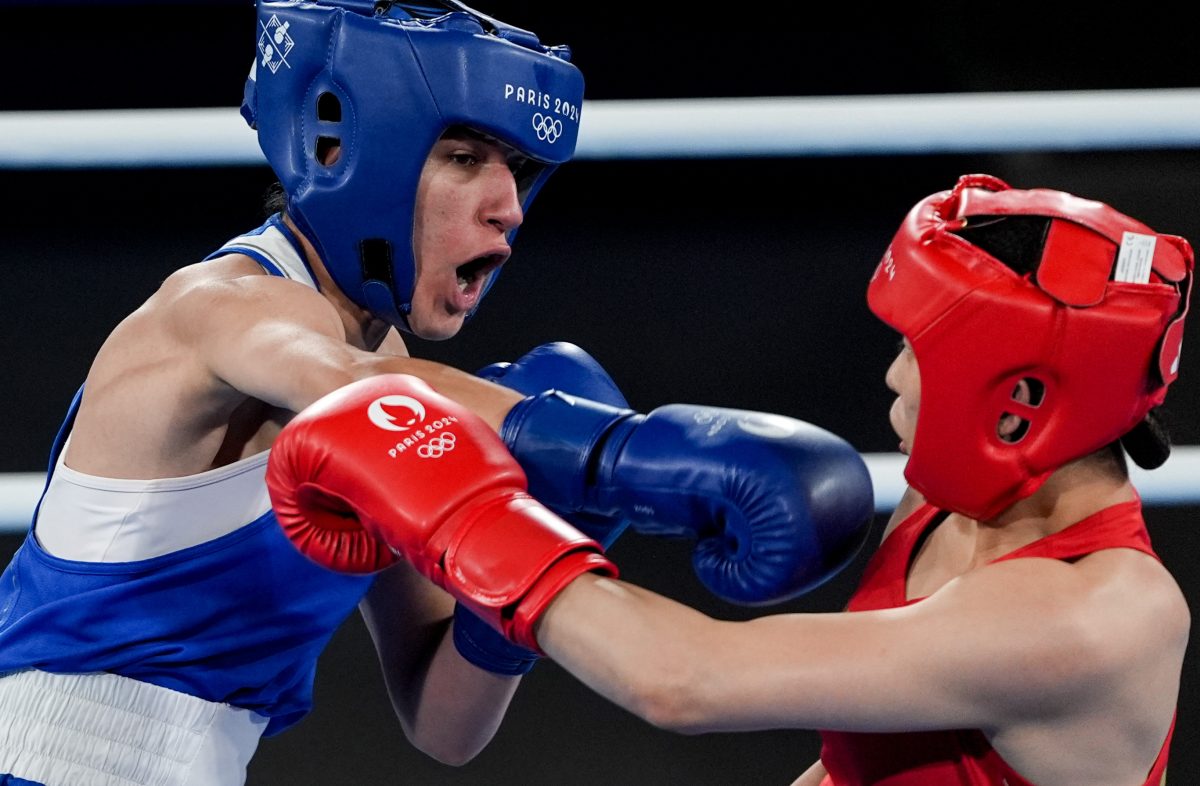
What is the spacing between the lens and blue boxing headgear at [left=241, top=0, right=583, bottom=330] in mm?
1881

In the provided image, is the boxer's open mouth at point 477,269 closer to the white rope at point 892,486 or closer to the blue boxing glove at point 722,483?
the blue boxing glove at point 722,483

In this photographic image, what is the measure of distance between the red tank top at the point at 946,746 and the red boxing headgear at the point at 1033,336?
7 cm

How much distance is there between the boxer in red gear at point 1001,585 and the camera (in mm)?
1325

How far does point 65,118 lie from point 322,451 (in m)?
2.09

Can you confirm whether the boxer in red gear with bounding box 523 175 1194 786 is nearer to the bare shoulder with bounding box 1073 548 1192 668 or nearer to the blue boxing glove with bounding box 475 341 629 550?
the bare shoulder with bounding box 1073 548 1192 668

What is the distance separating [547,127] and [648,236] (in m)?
1.32

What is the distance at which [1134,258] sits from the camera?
1.41m

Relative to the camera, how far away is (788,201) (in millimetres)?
3279

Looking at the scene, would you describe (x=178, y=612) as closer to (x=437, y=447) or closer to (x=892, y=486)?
(x=437, y=447)

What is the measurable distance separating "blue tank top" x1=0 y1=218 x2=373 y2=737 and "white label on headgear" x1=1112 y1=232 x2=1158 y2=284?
112 centimetres

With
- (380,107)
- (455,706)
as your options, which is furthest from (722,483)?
(455,706)

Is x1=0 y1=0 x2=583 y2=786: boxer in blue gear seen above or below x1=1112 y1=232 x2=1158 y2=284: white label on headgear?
below

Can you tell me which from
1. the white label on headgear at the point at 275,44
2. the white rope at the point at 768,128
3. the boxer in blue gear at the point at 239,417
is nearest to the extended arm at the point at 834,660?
the boxer in blue gear at the point at 239,417

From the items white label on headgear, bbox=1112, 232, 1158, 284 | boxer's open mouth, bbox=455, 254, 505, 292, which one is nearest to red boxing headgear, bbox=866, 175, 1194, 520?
white label on headgear, bbox=1112, 232, 1158, 284
